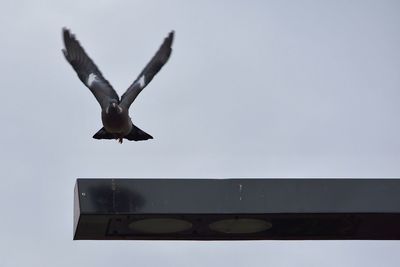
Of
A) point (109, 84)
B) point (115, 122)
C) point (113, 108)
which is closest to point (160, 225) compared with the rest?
point (113, 108)

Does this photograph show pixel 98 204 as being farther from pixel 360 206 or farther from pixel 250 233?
pixel 360 206

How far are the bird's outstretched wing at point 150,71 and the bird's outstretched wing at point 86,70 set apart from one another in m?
0.14

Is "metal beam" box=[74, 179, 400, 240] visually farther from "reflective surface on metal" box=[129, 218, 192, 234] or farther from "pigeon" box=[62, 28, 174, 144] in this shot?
"pigeon" box=[62, 28, 174, 144]

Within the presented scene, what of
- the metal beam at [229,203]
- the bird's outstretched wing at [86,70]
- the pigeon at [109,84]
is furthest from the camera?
the bird's outstretched wing at [86,70]

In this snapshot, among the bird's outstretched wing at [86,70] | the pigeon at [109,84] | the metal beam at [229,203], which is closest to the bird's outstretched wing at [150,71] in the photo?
the pigeon at [109,84]

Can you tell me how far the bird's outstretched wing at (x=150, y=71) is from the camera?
954cm

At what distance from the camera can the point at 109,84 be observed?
9.84 meters

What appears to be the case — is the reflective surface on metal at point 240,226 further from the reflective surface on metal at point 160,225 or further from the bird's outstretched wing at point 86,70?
the bird's outstretched wing at point 86,70

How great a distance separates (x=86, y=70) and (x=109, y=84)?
422 millimetres

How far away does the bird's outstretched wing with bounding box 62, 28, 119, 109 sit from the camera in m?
9.69

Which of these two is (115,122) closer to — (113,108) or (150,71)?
(113,108)

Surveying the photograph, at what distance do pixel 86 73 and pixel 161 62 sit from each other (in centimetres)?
100

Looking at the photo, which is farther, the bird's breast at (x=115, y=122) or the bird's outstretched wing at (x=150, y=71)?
the bird's outstretched wing at (x=150, y=71)

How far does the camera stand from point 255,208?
4902mm
